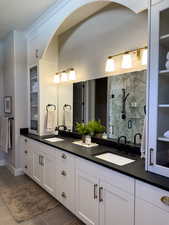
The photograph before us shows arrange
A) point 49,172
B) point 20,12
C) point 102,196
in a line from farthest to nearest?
point 20,12, point 49,172, point 102,196

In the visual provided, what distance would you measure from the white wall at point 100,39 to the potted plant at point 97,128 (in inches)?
27.8

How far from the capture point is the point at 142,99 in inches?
85.9

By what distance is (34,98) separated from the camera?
3.68 metres

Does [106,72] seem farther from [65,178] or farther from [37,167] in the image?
[37,167]

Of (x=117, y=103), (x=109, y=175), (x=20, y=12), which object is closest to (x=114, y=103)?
(x=117, y=103)

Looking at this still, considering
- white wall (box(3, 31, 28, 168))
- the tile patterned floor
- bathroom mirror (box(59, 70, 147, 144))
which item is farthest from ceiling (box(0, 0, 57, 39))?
the tile patterned floor

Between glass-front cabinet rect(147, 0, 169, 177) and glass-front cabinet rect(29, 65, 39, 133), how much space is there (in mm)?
2426

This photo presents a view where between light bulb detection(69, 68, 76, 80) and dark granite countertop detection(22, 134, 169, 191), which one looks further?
light bulb detection(69, 68, 76, 80)

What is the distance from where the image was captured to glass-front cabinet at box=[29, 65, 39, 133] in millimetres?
3520

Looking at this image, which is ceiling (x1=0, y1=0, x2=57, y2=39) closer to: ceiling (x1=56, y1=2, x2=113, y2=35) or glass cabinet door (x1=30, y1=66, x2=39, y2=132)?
ceiling (x1=56, y1=2, x2=113, y2=35)

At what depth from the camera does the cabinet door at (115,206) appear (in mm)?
1520

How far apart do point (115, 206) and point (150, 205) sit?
1.25 feet

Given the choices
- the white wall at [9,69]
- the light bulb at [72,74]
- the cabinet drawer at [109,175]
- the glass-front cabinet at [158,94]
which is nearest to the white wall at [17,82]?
the white wall at [9,69]

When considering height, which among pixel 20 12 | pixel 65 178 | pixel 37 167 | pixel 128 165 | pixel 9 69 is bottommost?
pixel 37 167
